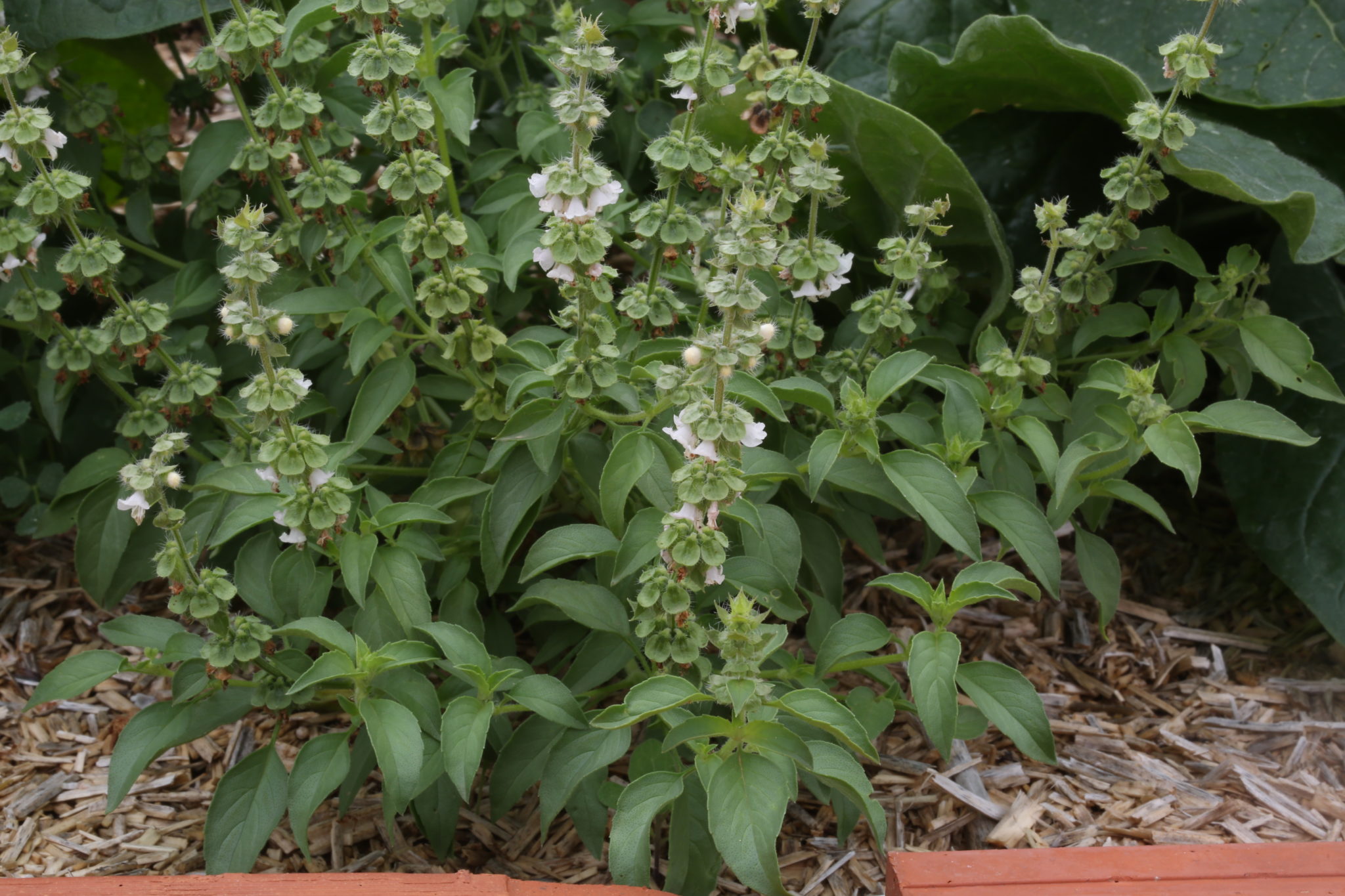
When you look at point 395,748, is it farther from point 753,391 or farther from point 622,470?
point 753,391

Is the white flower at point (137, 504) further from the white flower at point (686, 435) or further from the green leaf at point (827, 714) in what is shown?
the green leaf at point (827, 714)

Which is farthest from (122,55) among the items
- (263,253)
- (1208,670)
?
(1208,670)

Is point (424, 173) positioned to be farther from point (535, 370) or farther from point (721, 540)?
point (721, 540)

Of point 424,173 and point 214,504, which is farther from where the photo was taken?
point 214,504

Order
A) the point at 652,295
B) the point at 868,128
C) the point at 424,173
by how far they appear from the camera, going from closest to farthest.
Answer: the point at 424,173, the point at 652,295, the point at 868,128

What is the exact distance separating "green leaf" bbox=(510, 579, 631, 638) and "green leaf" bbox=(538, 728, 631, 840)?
19cm

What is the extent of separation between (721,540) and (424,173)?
84 centimetres

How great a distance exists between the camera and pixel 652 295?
2215 millimetres

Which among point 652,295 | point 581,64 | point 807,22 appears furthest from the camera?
point 807,22

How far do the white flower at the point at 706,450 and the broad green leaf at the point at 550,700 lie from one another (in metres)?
0.51

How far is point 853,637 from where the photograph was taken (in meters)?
1.94

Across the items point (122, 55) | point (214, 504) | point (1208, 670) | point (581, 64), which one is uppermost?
point (581, 64)

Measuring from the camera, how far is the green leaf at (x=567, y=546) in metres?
1.96

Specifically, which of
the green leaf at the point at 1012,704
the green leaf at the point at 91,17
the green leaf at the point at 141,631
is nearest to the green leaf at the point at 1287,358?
the green leaf at the point at 1012,704
